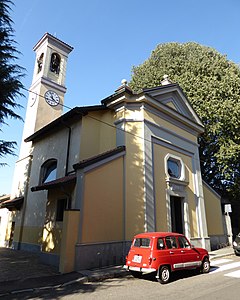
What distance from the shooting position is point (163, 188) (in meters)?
11.9

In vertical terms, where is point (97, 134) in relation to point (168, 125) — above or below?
below

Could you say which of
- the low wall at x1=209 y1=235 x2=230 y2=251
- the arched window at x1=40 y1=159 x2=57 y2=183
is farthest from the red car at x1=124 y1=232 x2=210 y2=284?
the arched window at x1=40 y1=159 x2=57 y2=183

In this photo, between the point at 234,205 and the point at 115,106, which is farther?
the point at 234,205

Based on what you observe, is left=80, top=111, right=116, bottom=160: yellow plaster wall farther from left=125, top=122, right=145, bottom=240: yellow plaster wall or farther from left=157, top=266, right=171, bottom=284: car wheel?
left=157, top=266, right=171, bottom=284: car wheel

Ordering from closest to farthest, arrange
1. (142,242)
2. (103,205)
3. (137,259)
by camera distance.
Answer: (137,259)
(142,242)
(103,205)

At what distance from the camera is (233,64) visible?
65.2 feet

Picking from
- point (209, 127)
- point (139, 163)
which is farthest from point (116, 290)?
point (209, 127)

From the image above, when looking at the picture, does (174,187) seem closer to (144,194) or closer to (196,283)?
(144,194)

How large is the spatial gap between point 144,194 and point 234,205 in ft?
42.7

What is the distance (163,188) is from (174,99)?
625 centimetres

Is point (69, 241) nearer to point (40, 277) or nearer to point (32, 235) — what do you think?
point (40, 277)

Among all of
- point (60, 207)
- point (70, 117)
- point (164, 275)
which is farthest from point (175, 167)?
point (164, 275)

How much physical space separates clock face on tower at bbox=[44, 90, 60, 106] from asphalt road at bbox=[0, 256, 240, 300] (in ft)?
49.8

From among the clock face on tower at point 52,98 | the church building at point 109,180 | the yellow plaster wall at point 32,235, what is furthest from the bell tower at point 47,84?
the yellow plaster wall at point 32,235
